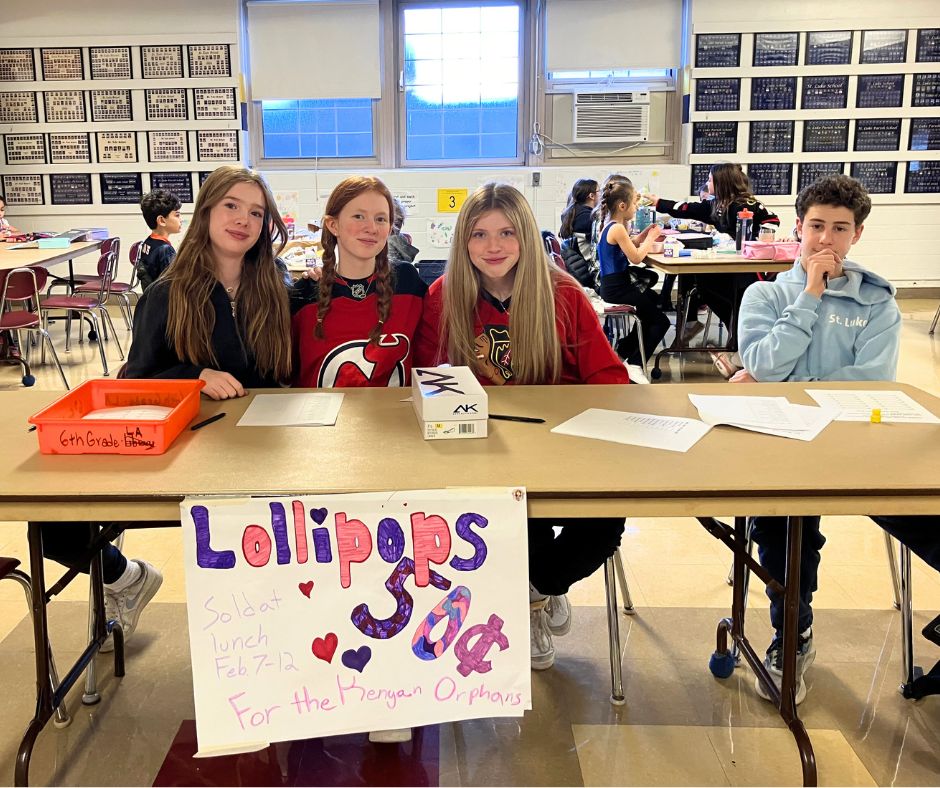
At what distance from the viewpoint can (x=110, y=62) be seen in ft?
24.2

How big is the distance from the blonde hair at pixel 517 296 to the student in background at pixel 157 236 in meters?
2.77

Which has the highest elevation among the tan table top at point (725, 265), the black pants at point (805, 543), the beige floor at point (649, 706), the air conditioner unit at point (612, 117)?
the air conditioner unit at point (612, 117)

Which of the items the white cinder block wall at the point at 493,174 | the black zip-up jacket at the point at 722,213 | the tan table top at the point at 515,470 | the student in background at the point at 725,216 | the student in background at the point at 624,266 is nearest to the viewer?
the tan table top at the point at 515,470

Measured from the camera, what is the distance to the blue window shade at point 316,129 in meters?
7.54

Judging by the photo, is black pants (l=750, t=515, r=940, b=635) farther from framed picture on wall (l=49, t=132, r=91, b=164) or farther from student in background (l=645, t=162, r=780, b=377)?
framed picture on wall (l=49, t=132, r=91, b=164)

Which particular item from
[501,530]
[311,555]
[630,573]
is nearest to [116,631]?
[311,555]

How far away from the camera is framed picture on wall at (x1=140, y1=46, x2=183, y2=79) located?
7320 millimetres

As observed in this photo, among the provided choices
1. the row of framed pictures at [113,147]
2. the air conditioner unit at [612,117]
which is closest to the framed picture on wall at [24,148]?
the row of framed pictures at [113,147]

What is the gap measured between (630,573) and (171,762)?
1388 mm

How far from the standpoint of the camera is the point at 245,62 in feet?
24.1

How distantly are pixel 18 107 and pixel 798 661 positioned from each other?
25.3 feet

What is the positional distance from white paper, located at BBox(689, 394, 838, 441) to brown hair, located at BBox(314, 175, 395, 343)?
2.59 ft

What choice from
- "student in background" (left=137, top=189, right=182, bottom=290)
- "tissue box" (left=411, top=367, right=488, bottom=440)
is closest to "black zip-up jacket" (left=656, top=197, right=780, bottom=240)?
"student in background" (left=137, top=189, right=182, bottom=290)

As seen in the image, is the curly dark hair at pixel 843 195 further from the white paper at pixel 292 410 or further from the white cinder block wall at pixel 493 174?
the white cinder block wall at pixel 493 174
